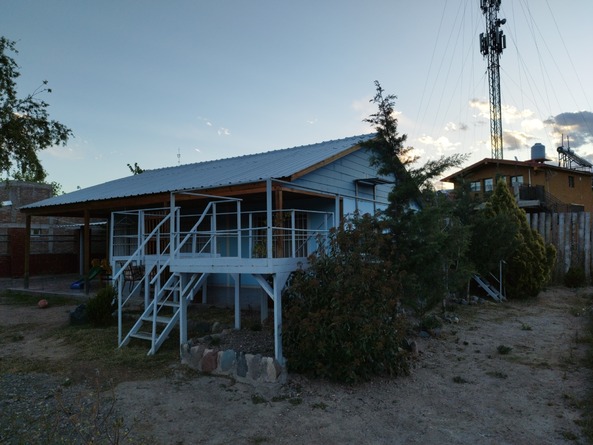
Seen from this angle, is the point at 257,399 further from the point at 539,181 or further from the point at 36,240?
the point at 539,181

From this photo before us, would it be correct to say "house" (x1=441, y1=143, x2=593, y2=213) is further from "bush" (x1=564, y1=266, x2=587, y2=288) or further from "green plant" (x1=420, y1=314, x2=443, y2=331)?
"green plant" (x1=420, y1=314, x2=443, y2=331)

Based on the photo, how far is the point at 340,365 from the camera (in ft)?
18.3

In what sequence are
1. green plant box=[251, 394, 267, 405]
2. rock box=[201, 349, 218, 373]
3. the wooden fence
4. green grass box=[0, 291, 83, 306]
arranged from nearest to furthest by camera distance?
green plant box=[251, 394, 267, 405]
rock box=[201, 349, 218, 373]
green grass box=[0, 291, 83, 306]
the wooden fence

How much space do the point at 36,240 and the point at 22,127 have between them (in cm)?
891

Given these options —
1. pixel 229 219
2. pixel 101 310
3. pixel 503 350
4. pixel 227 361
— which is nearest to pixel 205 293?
pixel 229 219

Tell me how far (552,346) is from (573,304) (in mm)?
5104

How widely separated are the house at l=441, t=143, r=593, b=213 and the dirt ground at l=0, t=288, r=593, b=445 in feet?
59.3

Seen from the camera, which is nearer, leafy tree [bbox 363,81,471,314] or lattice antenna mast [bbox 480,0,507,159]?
leafy tree [bbox 363,81,471,314]

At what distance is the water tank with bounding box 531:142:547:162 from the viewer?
28328 mm

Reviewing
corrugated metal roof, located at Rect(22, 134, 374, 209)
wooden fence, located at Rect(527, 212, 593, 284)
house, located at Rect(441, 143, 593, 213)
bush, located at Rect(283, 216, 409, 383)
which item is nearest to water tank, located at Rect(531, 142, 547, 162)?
house, located at Rect(441, 143, 593, 213)

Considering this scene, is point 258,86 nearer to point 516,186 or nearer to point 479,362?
point 479,362

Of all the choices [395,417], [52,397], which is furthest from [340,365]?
[52,397]

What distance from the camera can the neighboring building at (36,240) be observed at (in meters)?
19.7

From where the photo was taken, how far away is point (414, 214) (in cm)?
692
